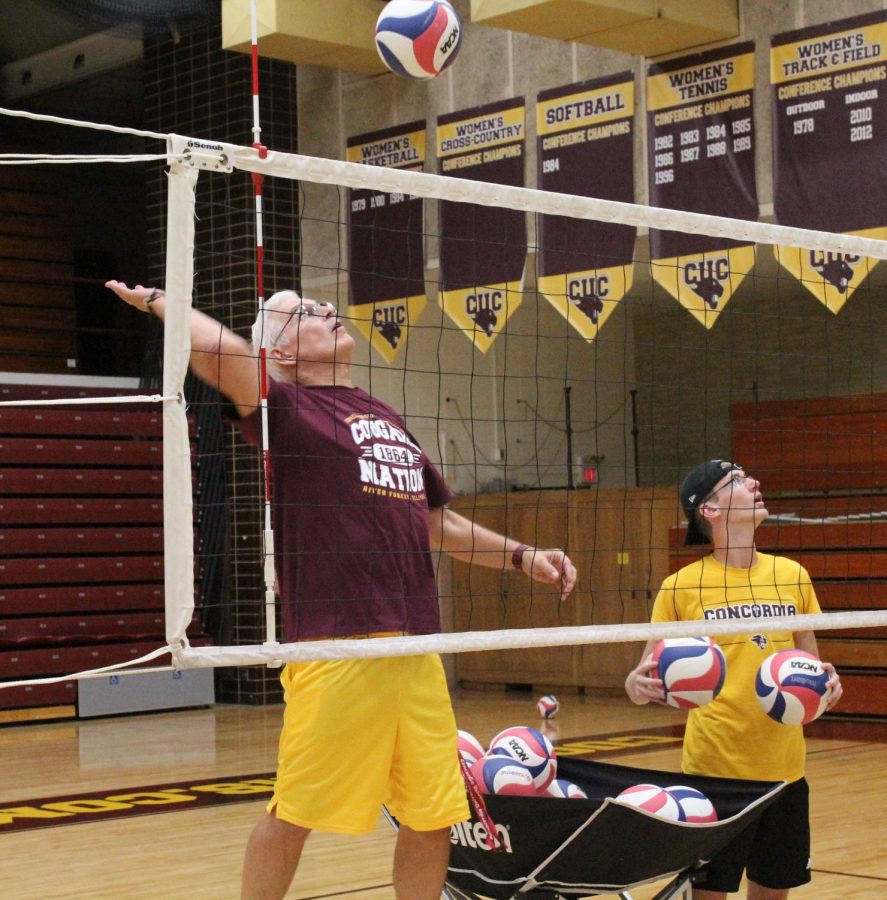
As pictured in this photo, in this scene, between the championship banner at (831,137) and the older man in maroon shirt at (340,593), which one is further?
the championship banner at (831,137)

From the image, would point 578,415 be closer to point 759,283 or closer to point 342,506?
point 759,283

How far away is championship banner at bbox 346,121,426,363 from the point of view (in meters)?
10.9

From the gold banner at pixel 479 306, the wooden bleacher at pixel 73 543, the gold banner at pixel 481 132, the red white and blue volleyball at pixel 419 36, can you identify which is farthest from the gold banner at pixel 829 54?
the wooden bleacher at pixel 73 543

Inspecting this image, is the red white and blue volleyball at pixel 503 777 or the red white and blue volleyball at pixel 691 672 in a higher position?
the red white and blue volleyball at pixel 691 672

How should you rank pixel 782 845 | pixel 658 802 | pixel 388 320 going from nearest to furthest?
pixel 658 802
pixel 782 845
pixel 388 320

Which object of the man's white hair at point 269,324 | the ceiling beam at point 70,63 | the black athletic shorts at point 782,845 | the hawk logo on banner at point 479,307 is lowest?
the black athletic shorts at point 782,845

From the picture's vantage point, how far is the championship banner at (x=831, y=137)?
8750 millimetres

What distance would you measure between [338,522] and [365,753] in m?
0.51

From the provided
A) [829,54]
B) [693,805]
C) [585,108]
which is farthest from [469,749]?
[585,108]

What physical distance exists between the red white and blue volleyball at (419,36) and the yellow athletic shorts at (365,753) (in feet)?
13.2

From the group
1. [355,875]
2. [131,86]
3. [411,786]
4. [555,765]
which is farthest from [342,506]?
[131,86]

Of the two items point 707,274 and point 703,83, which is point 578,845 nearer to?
point 707,274

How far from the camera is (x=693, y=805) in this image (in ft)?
11.1

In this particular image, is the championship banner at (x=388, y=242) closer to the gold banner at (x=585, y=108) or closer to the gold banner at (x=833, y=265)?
the gold banner at (x=585, y=108)
